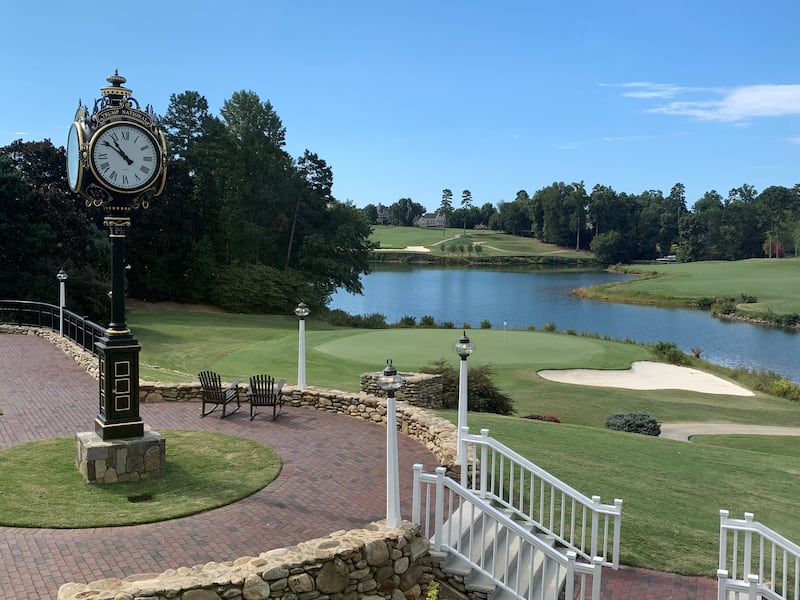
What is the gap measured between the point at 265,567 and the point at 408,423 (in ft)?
19.5

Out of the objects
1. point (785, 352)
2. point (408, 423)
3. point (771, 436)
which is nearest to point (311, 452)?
point (408, 423)

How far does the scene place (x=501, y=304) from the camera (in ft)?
211

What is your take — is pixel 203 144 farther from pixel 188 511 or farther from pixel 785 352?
pixel 188 511

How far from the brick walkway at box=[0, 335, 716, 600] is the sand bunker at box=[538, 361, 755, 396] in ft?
40.9

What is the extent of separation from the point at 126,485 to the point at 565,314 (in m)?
51.3

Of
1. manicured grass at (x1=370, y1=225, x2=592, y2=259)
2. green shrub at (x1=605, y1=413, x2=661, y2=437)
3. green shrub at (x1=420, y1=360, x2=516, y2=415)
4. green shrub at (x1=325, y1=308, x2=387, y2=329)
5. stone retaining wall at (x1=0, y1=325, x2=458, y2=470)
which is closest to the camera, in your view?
stone retaining wall at (x1=0, y1=325, x2=458, y2=470)

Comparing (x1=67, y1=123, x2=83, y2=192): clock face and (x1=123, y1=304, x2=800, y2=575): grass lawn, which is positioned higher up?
(x1=67, y1=123, x2=83, y2=192): clock face

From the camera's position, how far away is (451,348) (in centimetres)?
2712

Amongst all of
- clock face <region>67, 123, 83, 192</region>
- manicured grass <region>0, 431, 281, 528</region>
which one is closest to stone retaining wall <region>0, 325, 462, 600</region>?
manicured grass <region>0, 431, 281, 528</region>

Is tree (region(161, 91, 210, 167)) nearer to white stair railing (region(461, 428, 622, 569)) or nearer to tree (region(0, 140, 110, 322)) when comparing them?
tree (region(0, 140, 110, 322))

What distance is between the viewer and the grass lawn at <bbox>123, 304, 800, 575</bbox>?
32.1ft

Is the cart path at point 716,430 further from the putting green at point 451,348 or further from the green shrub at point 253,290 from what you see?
the green shrub at point 253,290

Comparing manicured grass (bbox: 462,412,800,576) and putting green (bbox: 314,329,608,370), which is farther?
putting green (bbox: 314,329,608,370)

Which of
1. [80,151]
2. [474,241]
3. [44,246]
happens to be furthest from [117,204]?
[474,241]
